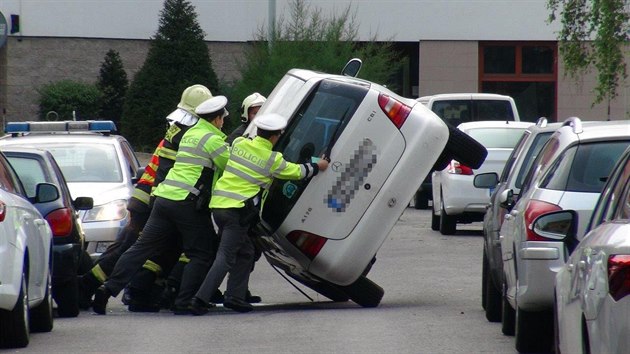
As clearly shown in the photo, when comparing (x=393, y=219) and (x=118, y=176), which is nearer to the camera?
(x=393, y=219)

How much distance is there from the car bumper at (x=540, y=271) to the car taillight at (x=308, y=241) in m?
3.00

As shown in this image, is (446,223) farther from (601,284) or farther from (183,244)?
(601,284)

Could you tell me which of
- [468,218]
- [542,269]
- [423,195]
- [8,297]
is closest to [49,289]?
[8,297]

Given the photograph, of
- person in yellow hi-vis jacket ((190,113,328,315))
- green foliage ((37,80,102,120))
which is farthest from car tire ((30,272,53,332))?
green foliage ((37,80,102,120))

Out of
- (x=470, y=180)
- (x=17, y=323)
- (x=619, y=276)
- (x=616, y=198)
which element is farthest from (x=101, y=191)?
(x=619, y=276)

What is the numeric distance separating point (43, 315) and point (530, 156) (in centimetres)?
427

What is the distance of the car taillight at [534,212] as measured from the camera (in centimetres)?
900

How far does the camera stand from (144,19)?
42.1 metres

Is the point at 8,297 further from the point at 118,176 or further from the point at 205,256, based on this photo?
the point at 118,176

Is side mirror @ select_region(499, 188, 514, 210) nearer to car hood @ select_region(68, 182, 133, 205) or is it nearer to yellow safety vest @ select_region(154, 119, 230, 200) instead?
yellow safety vest @ select_region(154, 119, 230, 200)

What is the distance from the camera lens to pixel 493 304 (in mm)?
11445

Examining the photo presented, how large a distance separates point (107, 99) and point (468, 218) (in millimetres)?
20500

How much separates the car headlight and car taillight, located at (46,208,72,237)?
2382 mm

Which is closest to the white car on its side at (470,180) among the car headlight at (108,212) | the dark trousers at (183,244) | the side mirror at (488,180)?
the car headlight at (108,212)
